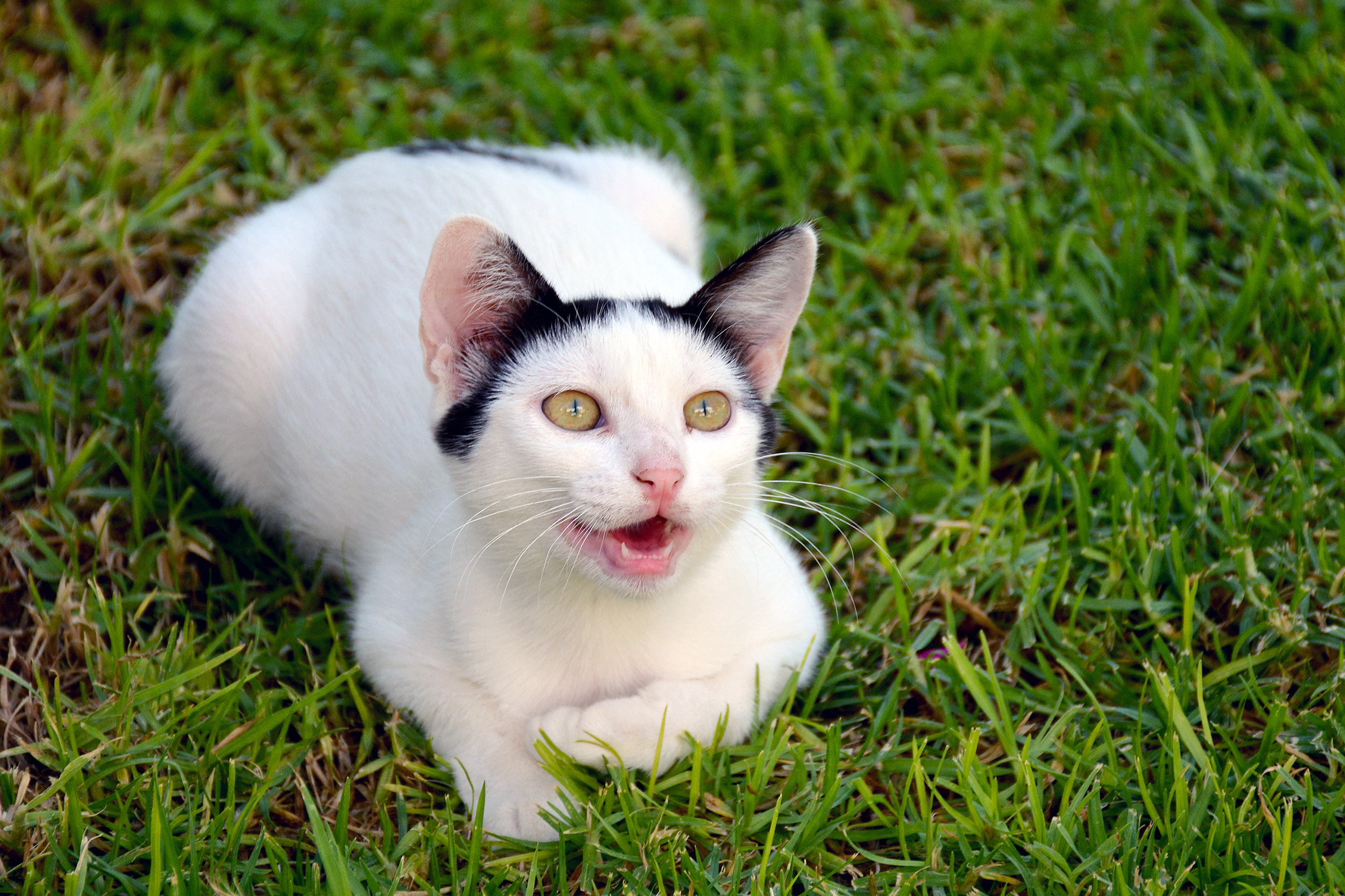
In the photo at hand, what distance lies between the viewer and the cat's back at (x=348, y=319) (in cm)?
257

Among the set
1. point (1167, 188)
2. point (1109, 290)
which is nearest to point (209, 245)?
point (1109, 290)

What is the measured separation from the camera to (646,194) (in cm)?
321

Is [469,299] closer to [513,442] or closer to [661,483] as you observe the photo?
[513,442]

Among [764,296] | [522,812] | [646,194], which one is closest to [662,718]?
[522,812]

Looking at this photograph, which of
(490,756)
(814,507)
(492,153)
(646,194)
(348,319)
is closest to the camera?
(490,756)

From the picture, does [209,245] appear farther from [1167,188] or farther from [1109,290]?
[1167,188]

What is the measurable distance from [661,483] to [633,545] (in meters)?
0.19

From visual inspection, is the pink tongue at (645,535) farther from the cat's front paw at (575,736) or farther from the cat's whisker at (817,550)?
the cat's whisker at (817,550)

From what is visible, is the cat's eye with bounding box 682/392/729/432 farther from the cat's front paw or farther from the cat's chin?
the cat's front paw

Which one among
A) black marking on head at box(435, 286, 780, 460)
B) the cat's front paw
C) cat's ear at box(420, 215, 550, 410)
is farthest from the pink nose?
the cat's front paw

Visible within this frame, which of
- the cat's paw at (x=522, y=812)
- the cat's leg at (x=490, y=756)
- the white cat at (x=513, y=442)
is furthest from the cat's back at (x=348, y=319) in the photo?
the cat's paw at (x=522, y=812)

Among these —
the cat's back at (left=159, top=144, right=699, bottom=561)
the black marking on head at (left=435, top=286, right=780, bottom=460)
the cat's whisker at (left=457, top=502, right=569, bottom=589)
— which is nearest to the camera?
the cat's whisker at (left=457, top=502, right=569, bottom=589)

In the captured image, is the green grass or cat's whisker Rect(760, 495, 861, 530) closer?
the green grass

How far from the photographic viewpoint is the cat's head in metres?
1.90
